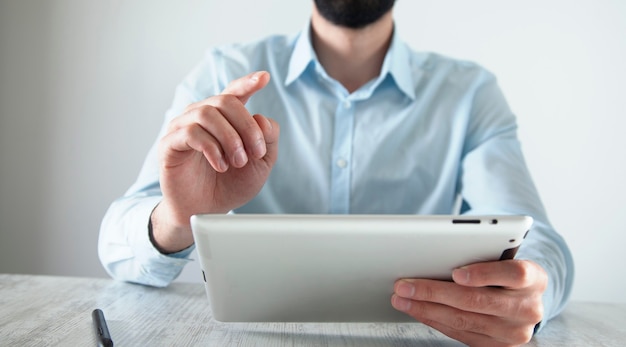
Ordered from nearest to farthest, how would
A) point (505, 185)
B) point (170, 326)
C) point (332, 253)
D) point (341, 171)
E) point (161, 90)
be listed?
point (332, 253)
point (170, 326)
point (505, 185)
point (341, 171)
point (161, 90)

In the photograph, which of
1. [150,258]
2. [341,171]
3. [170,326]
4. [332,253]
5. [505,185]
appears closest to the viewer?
[332,253]

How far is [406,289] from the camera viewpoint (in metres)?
0.67

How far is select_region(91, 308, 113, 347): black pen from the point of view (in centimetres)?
64

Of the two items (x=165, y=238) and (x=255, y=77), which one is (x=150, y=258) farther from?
(x=255, y=77)

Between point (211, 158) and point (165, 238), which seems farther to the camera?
point (165, 238)

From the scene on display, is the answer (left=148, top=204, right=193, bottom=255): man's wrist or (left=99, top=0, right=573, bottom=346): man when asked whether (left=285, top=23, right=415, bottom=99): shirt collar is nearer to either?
(left=99, top=0, right=573, bottom=346): man

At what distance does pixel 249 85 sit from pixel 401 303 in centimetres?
38

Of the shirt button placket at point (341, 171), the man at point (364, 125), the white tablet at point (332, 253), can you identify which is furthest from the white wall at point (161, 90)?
the white tablet at point (332, 253)

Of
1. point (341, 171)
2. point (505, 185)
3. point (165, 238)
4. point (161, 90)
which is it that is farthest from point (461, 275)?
point (161, 90)

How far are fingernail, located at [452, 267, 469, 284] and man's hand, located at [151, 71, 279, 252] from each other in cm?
32

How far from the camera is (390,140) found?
1.47m

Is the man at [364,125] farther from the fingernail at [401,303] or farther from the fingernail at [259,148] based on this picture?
the fingernail at [401,303]

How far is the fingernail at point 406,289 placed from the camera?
670 millimetres

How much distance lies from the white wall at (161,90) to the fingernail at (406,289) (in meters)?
1.68
